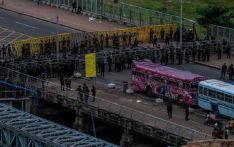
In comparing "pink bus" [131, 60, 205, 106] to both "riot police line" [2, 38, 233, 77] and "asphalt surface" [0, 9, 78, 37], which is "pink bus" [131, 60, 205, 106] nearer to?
"riot police line" [2, 38, 233, 77]

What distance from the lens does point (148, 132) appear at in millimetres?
66125

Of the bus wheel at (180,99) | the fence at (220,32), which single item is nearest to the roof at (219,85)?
the bus wheel at (180,99)

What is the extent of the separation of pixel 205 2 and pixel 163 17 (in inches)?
947

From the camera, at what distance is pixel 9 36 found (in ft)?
328

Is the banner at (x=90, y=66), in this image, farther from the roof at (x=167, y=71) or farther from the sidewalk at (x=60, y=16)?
the sidewalk at (x=60, y=16)

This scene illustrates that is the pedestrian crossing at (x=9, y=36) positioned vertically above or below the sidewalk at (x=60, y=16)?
below

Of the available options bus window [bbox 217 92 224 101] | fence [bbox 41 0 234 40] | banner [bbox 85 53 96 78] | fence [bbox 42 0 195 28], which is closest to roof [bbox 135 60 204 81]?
bus window [bbox 217 92 224 101]

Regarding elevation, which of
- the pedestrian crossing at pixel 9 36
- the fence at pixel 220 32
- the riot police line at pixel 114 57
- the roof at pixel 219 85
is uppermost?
the fence at pixel 220 32

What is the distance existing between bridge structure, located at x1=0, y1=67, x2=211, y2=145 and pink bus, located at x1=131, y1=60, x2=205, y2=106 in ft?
11.4

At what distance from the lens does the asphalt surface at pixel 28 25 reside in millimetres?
101812

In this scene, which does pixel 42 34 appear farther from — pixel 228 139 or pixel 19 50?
pixel 228 139

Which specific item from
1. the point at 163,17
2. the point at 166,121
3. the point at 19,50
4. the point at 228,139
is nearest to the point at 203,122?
the point at 166,121

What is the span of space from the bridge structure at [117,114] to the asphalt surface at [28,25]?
23885mm

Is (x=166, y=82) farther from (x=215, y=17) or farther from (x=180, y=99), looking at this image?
(x=215, y=17)
